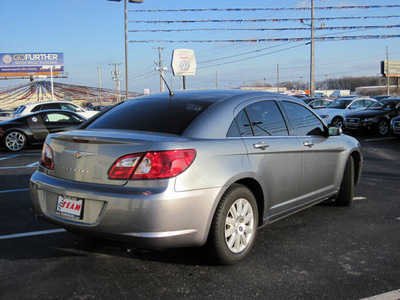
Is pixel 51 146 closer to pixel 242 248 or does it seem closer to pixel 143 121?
pixel 143 121

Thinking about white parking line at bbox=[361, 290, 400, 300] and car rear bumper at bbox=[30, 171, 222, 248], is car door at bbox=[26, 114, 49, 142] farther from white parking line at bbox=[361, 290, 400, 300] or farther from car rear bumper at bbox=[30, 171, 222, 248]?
white parking line at bbox=[361, 290, 400, 300]

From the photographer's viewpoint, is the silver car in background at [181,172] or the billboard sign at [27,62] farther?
the billboard sign at [27,62]

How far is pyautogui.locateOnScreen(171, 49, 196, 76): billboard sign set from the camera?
18.3 meters

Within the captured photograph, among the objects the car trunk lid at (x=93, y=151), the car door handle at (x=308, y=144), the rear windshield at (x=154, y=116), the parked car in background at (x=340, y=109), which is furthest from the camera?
the parked car in background at (x=340, y=109)

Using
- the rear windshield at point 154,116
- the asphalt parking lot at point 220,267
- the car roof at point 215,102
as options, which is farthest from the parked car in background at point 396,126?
the rear windshield at point 154,116

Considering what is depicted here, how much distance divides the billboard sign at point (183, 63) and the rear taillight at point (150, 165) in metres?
15.7

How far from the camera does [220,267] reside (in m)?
3.36

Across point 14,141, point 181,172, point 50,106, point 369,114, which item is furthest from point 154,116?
point 50,106

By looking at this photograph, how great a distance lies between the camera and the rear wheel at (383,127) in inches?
608

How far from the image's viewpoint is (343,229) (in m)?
4.38

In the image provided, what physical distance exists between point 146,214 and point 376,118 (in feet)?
48.5

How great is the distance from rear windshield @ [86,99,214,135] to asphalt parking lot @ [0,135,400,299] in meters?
1.09

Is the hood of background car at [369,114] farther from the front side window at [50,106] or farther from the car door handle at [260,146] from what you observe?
the car door handle at [260,146]

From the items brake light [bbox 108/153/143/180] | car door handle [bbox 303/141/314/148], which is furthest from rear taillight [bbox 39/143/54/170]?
car door handle [bbox 303/141/314/148]
